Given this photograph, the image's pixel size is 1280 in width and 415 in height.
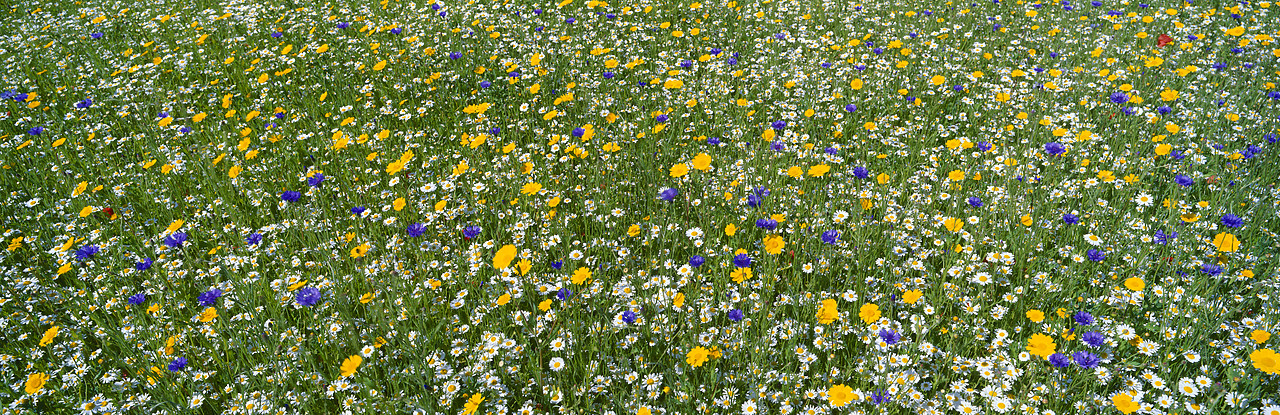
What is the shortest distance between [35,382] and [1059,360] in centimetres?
368

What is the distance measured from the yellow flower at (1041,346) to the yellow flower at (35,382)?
3.59 m

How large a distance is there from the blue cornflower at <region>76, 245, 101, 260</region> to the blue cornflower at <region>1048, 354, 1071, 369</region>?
4192 mm

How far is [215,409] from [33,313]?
139 cm

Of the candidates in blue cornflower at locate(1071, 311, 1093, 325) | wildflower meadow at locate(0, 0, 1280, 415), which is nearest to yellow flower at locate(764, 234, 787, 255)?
wildflower meadow at locate(0, 0, 1280, 415)

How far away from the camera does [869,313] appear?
2.42 metres

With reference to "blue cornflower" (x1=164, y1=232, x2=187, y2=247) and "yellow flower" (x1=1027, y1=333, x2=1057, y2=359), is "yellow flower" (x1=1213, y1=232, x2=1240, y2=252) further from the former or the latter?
"blue cornflower" (x1=164, y1=232, x2=187, y2=247)

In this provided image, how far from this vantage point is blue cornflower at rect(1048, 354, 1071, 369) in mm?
2125

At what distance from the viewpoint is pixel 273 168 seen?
4.15 metres

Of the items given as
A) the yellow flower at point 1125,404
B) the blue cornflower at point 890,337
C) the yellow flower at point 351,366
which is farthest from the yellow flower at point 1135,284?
the yellow flower at point 351,366

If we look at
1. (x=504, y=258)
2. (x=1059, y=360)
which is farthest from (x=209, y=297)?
(x=1059, y=360)

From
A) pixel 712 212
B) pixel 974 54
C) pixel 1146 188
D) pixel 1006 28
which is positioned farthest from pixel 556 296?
pixel 1006 28

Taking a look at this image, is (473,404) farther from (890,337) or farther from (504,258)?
(890,337)

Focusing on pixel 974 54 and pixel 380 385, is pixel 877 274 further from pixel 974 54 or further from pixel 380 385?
pixel 974 54

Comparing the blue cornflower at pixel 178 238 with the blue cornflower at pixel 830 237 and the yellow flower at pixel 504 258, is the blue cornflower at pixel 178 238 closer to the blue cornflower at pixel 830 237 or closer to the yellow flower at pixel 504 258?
the yellow flower at pixel 504 258
